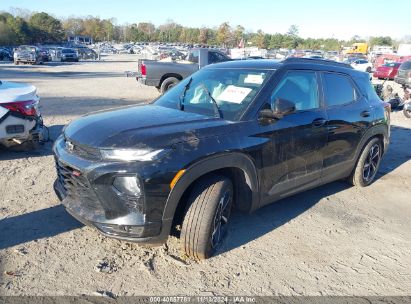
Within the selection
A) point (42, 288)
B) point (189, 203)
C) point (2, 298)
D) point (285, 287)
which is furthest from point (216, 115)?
point (2, 298)

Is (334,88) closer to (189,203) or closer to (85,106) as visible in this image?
(189,203)

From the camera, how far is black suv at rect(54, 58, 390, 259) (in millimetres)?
2930

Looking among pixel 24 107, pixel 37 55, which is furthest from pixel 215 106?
pixel 37 55

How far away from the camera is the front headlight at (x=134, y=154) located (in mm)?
2885

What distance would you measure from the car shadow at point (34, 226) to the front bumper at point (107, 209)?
0.81 meters

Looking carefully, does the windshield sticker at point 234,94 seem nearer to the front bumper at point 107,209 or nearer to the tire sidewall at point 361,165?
the front bumper at point 107,209

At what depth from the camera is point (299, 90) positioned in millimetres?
4082

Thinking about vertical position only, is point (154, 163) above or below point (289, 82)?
below

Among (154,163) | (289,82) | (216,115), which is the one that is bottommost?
(154,163)

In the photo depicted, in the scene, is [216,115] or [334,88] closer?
[216,115]

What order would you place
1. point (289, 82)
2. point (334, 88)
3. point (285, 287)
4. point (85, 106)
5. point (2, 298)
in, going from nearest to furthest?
point (2, 298) < point (285, 287) < point (289, 82) < point (334, 88) < point (85, 106)

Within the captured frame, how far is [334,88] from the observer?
179 inches

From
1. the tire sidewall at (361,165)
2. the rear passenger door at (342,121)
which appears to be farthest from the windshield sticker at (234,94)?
the tire sidewall at (361,165)

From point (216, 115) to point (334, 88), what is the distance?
1810 millimetres
